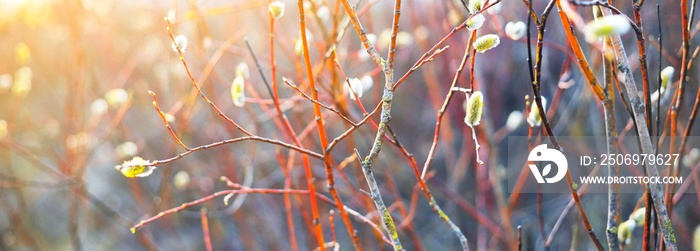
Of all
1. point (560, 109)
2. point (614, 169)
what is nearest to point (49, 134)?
point (560, 109)

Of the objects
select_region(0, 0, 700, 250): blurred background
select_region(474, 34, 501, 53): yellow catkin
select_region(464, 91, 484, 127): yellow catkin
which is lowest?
select_region(464, 91, 484, 127): yellow catkin

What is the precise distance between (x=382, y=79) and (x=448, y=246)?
2.77 feet

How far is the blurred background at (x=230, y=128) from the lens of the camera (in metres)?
1.78

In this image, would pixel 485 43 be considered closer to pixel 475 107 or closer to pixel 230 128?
pixel 475 107

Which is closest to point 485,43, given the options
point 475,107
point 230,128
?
point 475,107

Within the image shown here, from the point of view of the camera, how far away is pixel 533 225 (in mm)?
1942

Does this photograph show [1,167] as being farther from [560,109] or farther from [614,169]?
[614,169]

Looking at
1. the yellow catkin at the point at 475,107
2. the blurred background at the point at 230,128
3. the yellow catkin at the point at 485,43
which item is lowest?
the yellow catkin at the point at 475,107

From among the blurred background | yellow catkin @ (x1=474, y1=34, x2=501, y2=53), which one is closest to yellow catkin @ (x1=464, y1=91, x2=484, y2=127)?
yellow catkin @ (x1=474, y1=34, x2=501, y2=53)

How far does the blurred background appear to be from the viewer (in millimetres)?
1784

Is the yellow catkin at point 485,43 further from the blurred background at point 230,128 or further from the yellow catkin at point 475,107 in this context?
the blurred background at point 230,128

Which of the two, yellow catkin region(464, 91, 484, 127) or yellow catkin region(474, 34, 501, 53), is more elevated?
yellow catkin region(474, 34, 501, 53)

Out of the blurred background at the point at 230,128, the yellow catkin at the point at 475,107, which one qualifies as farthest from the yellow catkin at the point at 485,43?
the blurred background at the point at 230,128

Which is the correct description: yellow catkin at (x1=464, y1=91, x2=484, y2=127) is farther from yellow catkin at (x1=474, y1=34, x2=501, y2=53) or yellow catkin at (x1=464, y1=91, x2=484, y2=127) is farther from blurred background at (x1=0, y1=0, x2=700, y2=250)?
blurred background at (x1=0, y1=0, x2=700, y2=250)
